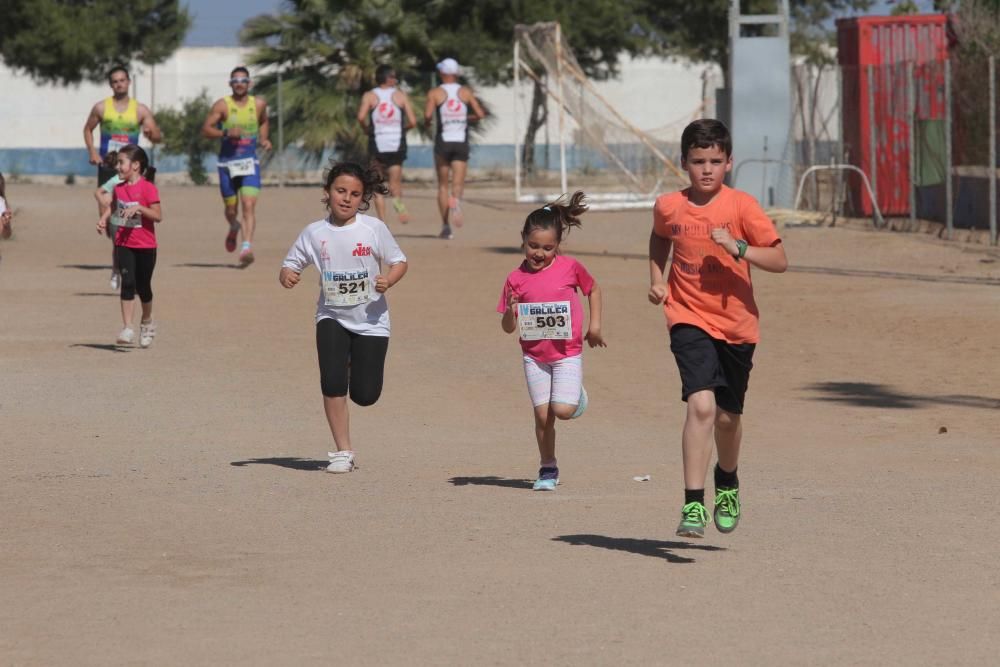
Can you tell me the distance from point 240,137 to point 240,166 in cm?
33

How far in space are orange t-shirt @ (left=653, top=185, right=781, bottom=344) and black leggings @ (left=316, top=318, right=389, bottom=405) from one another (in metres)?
2.19

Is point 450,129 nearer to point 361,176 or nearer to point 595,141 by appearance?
point 595,141

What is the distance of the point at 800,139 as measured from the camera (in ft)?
87.2

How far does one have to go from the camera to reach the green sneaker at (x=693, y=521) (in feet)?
21.5

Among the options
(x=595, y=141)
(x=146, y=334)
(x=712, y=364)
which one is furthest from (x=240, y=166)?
(x=712, y=364)

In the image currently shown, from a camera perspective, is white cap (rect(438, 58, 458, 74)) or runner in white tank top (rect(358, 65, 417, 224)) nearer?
runner in white tank top (rect(358, 65, 417, 224))

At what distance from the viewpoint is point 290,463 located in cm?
888

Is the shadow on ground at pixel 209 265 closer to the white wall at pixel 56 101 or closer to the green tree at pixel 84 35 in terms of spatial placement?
the green tree at pixel 84 35

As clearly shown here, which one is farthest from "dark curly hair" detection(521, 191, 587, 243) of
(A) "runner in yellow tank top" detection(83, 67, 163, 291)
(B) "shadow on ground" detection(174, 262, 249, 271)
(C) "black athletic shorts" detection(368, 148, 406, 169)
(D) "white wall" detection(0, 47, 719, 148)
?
(D) "white wall" detection(0, 47, 719, 148)

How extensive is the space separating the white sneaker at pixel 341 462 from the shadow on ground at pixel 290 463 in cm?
16

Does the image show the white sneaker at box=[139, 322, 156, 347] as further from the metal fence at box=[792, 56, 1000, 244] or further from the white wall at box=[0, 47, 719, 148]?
the white wall at box=[0, 47, 719, 148]

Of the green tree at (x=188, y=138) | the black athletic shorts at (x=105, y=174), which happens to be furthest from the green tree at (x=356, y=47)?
the black athletic shorts at (x=105, y=174)

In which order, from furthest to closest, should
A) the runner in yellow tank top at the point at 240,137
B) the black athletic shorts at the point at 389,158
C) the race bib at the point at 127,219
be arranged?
the black athletic shorts at the point at 389,158, the runner in yellow tank top at the point at 240,137, the race bib at the point at 127,219

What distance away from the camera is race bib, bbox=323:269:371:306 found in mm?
8578
